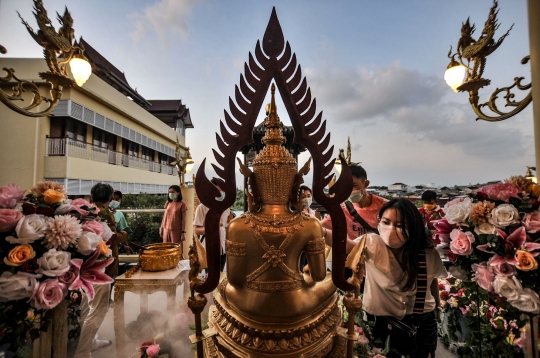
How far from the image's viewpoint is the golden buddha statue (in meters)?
1.35

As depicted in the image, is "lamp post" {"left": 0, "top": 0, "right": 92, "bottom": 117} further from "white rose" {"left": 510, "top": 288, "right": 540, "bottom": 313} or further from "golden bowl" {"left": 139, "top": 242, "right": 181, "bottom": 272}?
"white rose" {"left": 510, "top": 288, "right": 540, "bottom": 313}

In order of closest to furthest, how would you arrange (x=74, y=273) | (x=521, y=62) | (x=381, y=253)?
(x=74, y=273), (x=381, y=253), (x=521, y=62)

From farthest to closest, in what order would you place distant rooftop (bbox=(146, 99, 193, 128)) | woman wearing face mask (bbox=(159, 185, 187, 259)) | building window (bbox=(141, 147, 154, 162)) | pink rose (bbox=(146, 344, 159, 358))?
distant rooftop (bbox=(146, 99, 193, 128)) → building window (bbox=(141, 147, 154, 162)) → woman wearing face mask (bbox=(159, 185, 187, 259)) → pink rose (bbox=(146, 344, 159, 358))

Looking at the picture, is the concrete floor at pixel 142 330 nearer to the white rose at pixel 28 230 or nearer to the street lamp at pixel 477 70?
the white rose at pixel 28 230

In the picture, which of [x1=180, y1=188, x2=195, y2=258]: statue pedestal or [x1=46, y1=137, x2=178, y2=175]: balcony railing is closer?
[x1=180, y1=188, x2=195, y2=258]: statue pedestal

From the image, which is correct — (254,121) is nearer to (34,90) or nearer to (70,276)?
(70,276)

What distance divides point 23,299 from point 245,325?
3.85 ft

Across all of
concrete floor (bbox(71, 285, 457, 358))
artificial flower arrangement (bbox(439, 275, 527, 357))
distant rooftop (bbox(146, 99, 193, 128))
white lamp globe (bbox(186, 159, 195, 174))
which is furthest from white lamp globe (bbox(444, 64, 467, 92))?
distant rooftop (bbox(146, 99, 193, 128))

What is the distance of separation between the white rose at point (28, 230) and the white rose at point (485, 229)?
2.55 metres

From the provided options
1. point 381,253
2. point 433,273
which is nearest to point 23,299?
point 381,253

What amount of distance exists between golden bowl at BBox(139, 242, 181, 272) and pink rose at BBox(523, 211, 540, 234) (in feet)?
10.7

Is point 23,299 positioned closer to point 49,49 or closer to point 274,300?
point 274,300

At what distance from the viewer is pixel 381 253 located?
1655 millimetres

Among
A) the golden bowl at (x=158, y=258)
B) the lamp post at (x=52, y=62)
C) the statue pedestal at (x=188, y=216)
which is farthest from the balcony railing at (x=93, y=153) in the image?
the golden bowl at (x=158, y=258)
